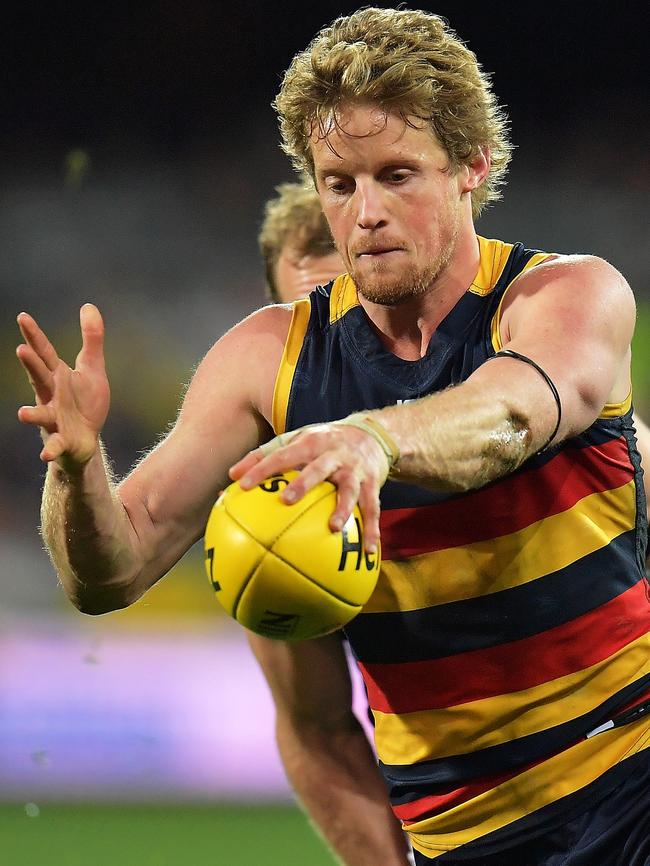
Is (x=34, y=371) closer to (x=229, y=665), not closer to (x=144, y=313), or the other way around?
(x=229, y=665)

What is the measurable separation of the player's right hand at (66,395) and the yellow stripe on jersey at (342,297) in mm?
623

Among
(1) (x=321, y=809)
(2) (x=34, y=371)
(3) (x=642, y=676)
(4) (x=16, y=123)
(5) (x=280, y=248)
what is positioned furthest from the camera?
(4) (x=16, y=123)

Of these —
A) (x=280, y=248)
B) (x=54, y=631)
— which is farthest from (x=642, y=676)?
(x=54, y=631)

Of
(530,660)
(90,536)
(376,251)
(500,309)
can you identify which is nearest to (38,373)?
(90,536)

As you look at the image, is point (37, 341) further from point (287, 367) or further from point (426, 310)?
point (426, 310)

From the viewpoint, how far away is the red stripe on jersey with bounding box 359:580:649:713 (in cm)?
258

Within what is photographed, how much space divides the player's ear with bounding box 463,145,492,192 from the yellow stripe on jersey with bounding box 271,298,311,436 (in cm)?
47

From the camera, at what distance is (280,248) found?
4.48m

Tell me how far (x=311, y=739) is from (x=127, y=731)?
352cm

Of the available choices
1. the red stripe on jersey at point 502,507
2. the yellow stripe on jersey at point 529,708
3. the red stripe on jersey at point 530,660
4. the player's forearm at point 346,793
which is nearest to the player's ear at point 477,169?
the red stripe on jersey at point 502,507

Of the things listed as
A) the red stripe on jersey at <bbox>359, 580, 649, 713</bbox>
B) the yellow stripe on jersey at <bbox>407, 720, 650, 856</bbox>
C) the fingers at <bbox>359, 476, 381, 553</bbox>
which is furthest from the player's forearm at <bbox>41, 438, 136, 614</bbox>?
the yellow stripe on jersey at <bbox>407, 720, 650, 856</bbox>

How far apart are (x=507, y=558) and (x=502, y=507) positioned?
0.35ft

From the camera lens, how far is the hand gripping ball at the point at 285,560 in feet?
5.97

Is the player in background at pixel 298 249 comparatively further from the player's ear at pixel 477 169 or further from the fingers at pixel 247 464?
the fingers at pixel 247 464
